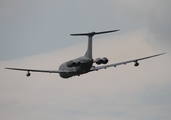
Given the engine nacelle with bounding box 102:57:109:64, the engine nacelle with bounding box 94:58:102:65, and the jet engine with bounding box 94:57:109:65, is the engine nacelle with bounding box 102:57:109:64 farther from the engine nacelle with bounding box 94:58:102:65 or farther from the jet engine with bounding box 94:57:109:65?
the engine nacelle with bounding box 94:58:102:65

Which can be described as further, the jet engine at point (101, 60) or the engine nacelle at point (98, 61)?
the engine nacelle at point (98, 61)

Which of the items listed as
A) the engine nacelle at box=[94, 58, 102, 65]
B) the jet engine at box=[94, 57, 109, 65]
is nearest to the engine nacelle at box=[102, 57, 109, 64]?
the jet engine at box=[94, 57, 109, 65]

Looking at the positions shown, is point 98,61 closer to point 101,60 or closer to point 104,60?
point 101,60


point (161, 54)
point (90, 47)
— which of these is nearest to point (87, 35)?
point (90, 47)

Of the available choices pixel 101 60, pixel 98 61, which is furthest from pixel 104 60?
pixel 98 61

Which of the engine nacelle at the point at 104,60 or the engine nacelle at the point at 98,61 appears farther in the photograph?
the engine nacelle at the point at 98,61

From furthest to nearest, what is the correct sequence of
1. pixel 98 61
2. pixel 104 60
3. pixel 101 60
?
pixel 98 61 < pixel 101 60 < pixel 104 60

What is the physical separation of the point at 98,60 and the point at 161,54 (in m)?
14.2

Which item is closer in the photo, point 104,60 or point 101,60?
point 104,60

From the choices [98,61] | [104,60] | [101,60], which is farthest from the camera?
[98,61]

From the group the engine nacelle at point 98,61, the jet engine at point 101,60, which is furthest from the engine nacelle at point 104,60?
the engine nacelle at point 98,61

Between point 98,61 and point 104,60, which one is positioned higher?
point 104,60

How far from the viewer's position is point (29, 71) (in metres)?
114

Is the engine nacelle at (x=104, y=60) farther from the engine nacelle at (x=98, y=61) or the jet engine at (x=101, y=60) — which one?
the engine nacelle at (x=98, y=61)
